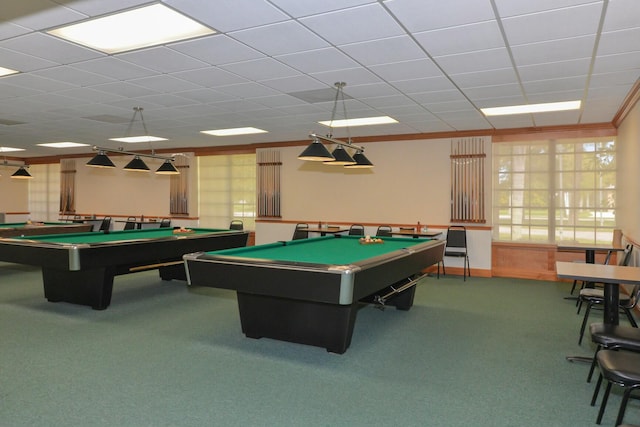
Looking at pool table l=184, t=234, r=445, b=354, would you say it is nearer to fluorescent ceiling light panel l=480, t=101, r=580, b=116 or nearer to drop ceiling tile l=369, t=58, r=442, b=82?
drop ceiling tile l=369, t=58, r=442, b=82

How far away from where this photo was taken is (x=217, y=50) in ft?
13.1

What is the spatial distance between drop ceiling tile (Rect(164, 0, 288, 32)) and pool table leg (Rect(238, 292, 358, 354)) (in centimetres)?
240

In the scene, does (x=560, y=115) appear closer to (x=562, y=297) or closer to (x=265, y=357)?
(x=562, y=297)

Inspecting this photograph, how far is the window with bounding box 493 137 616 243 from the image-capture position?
766 centimetres

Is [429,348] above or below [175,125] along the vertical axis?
below

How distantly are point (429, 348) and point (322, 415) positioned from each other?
1651mm

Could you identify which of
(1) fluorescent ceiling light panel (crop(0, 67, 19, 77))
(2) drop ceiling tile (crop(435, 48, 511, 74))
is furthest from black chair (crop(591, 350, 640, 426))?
(1) fluorescent ceiling light panel (crop(0, 67, 19, 77))

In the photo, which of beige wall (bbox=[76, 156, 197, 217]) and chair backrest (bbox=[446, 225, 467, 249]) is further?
beige wall (bbox=[76, 156, 197, 217])

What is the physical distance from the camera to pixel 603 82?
4895 millimetres

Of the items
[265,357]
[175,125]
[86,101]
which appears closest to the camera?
[265,357]

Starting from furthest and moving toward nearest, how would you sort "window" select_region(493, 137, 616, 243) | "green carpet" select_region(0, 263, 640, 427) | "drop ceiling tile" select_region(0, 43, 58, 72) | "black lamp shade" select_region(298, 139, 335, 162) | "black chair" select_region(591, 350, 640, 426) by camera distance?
Result: "window" select_region(493, 137, 616, 243) < "black lamp shade" select_region(298, 139, 335, 162) < "drop ceiling tile" select_region(0, 43, 58, 72) < "green carpet" select_region(0, 263, 640, 427) < "black chair" select_region(591, 350, 640, 426)

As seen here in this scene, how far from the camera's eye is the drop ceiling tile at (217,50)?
3.76 metres

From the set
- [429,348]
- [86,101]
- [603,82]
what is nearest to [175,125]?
[86,101]

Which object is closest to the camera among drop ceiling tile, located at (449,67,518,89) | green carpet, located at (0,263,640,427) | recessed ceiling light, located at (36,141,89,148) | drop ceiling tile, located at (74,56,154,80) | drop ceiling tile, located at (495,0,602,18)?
green carpet, located at (0,263,640,427)
